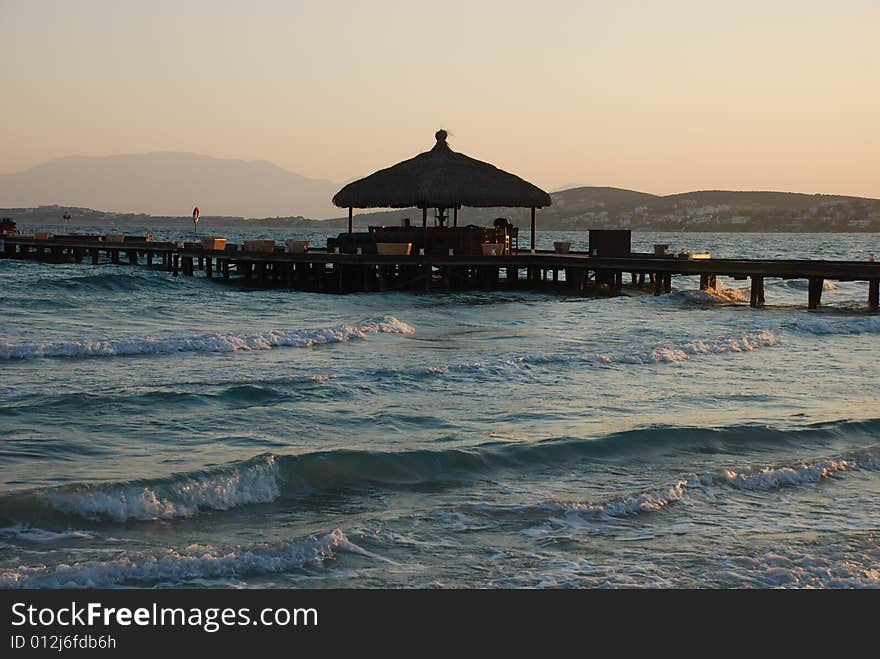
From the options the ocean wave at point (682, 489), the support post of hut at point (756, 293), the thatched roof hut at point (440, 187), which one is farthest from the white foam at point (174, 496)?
the thatched roof hut at point (440, 187)

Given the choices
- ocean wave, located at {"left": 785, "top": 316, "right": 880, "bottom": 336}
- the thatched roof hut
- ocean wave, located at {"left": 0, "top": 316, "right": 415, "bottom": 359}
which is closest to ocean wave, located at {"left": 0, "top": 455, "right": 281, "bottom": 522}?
ocean wave, located at {"left": 0, "top": 316, "right": 415, "bottom": 359}

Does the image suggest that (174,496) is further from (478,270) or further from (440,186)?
(478,270)

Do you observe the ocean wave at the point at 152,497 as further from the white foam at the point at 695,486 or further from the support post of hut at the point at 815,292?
the support post of hut at the point at 815,292

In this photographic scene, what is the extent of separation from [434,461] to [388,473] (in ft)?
1.77

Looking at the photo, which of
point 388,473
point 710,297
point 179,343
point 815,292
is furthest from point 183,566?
point 710,297

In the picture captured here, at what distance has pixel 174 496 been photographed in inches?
381

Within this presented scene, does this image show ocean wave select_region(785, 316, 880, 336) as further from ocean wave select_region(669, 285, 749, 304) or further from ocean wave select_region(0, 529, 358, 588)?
ocean wave select_region(0, 529, 358, 588)

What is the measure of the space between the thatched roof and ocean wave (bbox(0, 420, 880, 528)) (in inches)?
986

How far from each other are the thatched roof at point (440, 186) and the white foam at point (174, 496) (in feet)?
90.1

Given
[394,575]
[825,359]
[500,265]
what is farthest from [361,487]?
[500,265]

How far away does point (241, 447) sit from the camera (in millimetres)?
11969

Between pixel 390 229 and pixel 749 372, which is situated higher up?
pixel 390 229
